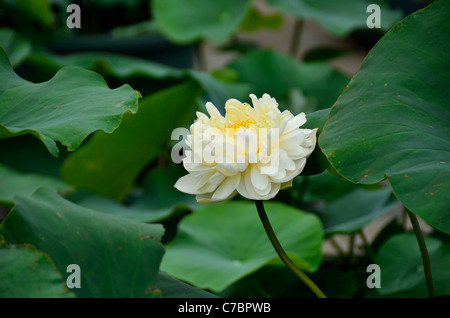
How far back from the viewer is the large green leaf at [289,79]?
1.51m

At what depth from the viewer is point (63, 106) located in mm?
697

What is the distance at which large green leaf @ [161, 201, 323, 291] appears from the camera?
944 mm

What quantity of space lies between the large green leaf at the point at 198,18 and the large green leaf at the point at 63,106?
3.73 feet

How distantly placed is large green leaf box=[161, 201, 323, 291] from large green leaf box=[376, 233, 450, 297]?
0.11 meters

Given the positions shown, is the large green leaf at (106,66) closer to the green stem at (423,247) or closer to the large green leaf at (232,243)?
the large green leaf at (232,243)

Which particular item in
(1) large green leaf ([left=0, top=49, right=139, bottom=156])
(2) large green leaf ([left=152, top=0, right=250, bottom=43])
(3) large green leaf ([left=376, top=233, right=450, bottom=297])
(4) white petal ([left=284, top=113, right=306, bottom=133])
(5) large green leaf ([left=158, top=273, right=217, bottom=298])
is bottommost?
(3) large green leaf ([left=376, top=233, right=450, bottom=297])

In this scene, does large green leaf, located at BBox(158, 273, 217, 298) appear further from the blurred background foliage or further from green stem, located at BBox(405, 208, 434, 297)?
green stem, located at BBox(405, 208, 434, 297)

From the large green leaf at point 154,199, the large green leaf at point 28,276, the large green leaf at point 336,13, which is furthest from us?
the large green leaf at point 336,13

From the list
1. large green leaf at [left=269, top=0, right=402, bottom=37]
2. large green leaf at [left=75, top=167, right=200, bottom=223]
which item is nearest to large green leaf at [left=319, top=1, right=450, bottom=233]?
large green leaf at [left=75, top=167, right=200, bottom=223]

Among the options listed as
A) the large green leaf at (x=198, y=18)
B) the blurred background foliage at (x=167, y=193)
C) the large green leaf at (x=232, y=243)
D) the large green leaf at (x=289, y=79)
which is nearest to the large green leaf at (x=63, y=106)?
the blurred background foliage at (x=167, y=193)

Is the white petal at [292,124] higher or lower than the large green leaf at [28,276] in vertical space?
higher

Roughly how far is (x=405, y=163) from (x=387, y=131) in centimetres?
4

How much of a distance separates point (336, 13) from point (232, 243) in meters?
1.19
